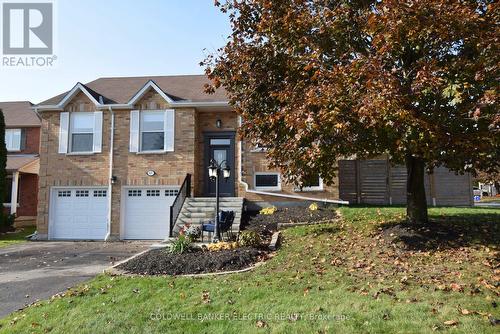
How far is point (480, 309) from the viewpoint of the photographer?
5.45m

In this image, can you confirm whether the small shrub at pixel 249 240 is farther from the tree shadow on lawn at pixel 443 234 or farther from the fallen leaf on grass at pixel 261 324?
the fallen leaf on grass at pixel 261 324

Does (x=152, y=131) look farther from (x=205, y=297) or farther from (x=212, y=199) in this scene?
(x=205, y=297)

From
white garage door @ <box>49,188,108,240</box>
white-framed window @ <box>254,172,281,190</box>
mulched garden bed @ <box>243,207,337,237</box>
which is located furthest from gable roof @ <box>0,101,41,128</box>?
mulched garden bed @ <box>243,207,337,237</box>

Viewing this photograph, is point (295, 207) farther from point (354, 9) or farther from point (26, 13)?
point (26, 13)

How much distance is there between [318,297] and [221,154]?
38.4 ft

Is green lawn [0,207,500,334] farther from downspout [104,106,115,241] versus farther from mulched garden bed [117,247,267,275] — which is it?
downspout [104,106,115,241]

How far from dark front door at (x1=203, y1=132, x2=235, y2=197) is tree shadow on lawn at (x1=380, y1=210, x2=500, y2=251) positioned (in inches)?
316

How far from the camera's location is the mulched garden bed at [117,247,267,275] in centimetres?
854

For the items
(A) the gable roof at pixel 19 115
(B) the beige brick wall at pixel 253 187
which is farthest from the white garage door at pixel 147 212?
(A) the gable roof at pixel 19 115

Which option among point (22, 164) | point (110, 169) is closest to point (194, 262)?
point (110, 169)

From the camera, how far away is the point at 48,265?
10641 millimetres

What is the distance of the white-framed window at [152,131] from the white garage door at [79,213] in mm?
2627

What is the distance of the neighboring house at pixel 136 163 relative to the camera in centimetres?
1658

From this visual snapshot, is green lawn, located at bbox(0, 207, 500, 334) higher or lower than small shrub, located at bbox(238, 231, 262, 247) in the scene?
lower
